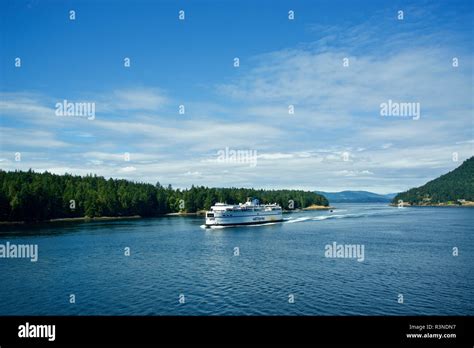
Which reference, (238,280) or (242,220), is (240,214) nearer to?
(242,220)

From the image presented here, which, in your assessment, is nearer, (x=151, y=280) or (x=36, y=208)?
(x=151, y=280)

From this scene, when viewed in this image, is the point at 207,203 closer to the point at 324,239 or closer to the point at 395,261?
the point at 324,239

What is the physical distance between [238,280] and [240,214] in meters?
78.4

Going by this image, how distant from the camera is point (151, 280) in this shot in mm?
44719

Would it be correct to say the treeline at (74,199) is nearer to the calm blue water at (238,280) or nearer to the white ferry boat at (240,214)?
the white ferry boat at (240,214)

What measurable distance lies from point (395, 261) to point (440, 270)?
23.6 ft

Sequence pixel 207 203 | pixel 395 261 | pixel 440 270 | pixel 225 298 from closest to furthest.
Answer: pixel 225 298 → pixel 440 270 → pixel 395 261 → pixel 207 203
